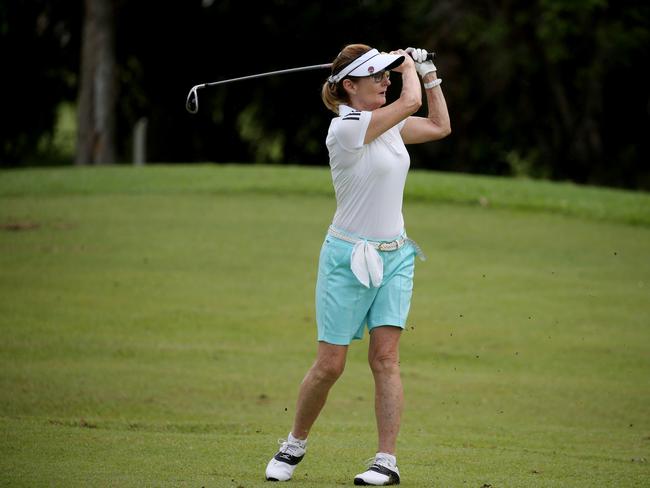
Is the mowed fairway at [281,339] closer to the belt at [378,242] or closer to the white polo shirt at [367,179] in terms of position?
the belt at [378,242]

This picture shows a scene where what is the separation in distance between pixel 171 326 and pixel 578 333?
3483 mm

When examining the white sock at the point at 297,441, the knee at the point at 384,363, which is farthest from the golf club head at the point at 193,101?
the white sock at the point at 297,441

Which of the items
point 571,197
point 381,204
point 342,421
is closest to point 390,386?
point 381,204

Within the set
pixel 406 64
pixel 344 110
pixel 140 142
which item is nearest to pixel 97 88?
pixel 140 142

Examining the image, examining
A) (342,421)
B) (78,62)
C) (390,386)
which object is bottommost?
(342,421)

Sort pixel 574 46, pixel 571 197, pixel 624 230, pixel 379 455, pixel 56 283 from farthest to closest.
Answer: pixel 574 46
pixel 571 197
pixel 624 230
pixel 56 283
pixel 379 455

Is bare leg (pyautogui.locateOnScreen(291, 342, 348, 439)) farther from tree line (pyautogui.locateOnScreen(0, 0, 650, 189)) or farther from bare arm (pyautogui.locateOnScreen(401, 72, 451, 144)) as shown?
tree line (pyautogui.locateOnScreen(0, 0, 650, 189))

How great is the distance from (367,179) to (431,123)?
61 centimetres

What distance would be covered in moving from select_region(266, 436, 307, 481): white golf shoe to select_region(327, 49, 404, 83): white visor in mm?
1710

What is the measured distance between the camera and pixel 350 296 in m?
5.55

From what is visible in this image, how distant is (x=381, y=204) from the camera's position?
5.55 m

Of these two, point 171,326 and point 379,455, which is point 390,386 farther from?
point 171,326

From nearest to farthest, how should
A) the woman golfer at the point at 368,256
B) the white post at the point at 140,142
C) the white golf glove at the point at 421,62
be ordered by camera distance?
the woman golfer at the point at 368,256 → the white golf glove at the point at 421,62 → the white post at the point at 140,142

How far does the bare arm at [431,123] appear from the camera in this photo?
5.87 meters
